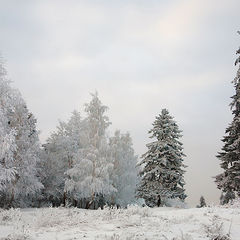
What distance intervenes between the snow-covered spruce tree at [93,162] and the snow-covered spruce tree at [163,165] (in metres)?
3.64

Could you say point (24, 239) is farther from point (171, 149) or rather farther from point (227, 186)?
point (171, 149)

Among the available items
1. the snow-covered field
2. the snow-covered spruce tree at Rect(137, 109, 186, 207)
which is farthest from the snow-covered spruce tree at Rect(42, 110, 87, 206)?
the snow-covered field

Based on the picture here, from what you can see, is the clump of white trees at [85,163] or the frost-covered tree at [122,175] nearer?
the clump of white trees at [85,163]

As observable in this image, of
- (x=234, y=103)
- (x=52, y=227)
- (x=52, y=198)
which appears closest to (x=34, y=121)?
(x=52, y=198)

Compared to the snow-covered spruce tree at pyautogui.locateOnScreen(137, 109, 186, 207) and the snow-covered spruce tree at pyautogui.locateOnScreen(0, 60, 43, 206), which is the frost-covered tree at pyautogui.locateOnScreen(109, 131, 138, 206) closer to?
the snow-covered spruce tree at pyautogui.locateOnScreen(137, 109, 186, 207)

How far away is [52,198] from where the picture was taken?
125ft

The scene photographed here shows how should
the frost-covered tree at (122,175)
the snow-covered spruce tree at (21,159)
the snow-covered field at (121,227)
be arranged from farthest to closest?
the frost-covered tree at (122,175) → the snow-covered spruce tree at (21,159) → the snow-covered field at (121,227)

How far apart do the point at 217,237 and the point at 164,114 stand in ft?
75.3

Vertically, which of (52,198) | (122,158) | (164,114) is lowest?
(52,198)

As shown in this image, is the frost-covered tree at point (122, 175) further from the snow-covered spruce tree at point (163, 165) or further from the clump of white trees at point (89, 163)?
the snow-covered spruce tree at point (163, 165)

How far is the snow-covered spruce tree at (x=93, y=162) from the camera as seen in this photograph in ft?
98.2

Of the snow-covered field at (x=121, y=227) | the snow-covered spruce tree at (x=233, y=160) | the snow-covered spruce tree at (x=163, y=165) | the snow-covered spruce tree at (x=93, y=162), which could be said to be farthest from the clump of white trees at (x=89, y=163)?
the snow-covered field at (x=121, y=227)

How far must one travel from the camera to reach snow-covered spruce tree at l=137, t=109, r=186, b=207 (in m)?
29.1

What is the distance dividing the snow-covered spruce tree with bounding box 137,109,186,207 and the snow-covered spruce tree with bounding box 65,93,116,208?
3641 millimetres
